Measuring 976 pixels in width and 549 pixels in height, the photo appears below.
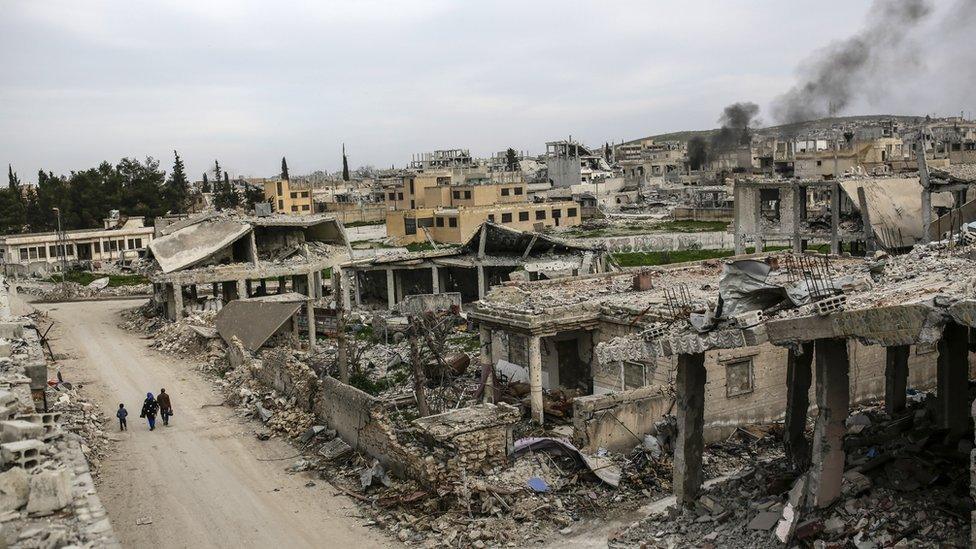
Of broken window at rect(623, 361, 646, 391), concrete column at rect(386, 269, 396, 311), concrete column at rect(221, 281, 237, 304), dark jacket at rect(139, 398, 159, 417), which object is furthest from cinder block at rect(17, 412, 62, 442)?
concrete column at rect(221, 281, 237, 304)

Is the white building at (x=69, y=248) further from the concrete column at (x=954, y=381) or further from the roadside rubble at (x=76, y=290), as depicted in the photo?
the concrete column at (x=954, y=381)

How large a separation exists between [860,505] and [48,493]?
8904 mm

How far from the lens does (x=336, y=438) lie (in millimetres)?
19609

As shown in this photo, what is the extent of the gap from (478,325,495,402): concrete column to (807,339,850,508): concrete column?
10.9 m

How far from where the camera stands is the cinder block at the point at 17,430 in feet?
35.5

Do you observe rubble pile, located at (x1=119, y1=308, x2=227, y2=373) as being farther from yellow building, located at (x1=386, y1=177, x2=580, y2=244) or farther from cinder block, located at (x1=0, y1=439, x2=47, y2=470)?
yellow building, located at (x1=386, y1=177, x2=580, y2=244)

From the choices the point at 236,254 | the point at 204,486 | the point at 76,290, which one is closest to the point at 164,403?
the point at 204,486

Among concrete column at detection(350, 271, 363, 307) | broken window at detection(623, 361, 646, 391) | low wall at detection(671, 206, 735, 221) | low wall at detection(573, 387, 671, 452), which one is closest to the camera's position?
low wall at detection(573, 387, 671, 452)

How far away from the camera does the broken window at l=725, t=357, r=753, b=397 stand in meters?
18.6

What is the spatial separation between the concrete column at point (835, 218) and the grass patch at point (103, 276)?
36731 mm

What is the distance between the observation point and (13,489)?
9.66 m

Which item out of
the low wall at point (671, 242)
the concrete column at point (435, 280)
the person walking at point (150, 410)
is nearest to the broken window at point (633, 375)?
the person walking at point (150, 410)

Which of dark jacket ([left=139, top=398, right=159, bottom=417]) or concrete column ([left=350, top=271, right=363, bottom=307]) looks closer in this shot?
dark jacket ([left=139, top=398, right=159, bottom=417])

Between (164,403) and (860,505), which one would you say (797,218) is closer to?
(164,403)
